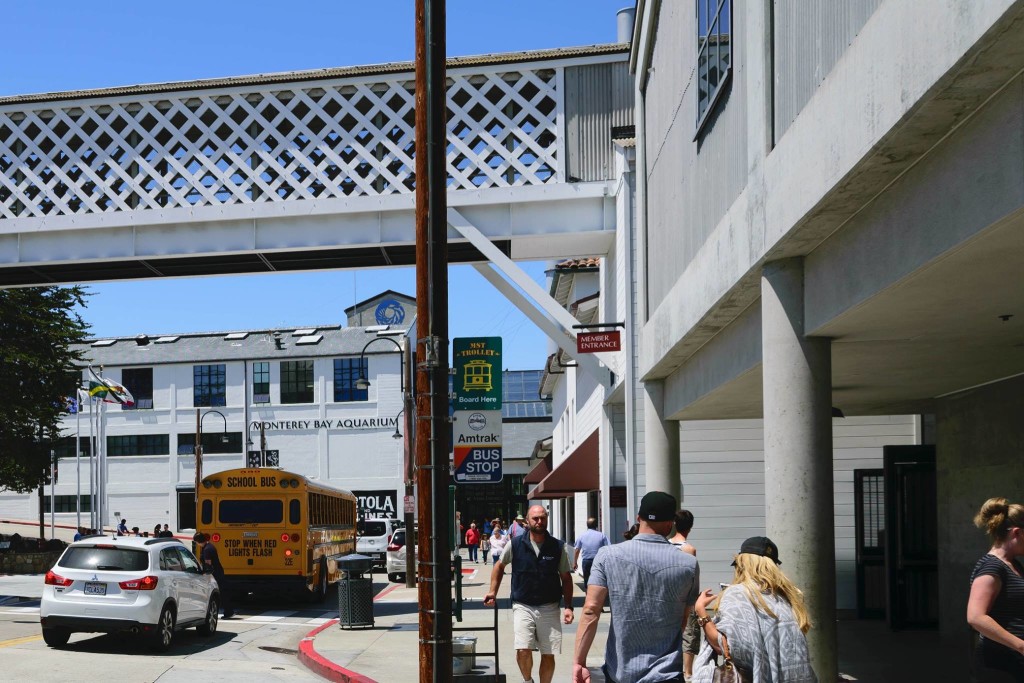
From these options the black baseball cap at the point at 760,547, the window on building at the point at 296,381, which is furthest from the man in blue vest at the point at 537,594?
the window on building at the point at 296,381

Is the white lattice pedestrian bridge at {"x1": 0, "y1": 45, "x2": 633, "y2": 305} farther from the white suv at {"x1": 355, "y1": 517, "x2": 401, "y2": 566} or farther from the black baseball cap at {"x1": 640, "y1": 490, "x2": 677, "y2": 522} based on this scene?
the white suv at {"x1": 355, "y1": 517, "x2": 401, "y2": 566}

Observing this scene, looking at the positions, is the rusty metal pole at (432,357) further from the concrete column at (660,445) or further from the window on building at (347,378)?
the window on building at (347,378)

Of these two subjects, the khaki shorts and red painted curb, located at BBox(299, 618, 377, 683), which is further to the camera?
red painted curb, located at BBox(299, 618, 377, 683)

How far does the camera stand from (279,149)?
857 inches

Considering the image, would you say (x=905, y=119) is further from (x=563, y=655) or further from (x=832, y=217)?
(x=563, y=655)

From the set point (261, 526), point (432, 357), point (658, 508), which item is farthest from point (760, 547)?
point (261, 526)

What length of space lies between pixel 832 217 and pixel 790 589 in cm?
346

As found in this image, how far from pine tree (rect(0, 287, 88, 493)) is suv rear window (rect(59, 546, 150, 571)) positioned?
26.3m

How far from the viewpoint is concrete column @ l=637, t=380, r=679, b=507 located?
1694 cm

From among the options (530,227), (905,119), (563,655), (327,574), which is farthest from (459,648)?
(327,574)

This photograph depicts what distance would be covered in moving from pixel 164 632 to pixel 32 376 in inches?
1119

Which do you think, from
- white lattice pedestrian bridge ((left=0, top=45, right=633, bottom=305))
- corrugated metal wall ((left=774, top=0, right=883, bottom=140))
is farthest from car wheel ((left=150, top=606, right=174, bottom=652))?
corrugated metal wall ((left=774, top=0, right=883, bottom=140))

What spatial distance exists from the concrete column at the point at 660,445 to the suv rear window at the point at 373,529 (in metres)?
27.2

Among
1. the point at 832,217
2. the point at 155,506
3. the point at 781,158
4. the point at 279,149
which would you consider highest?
the point at 279,149
